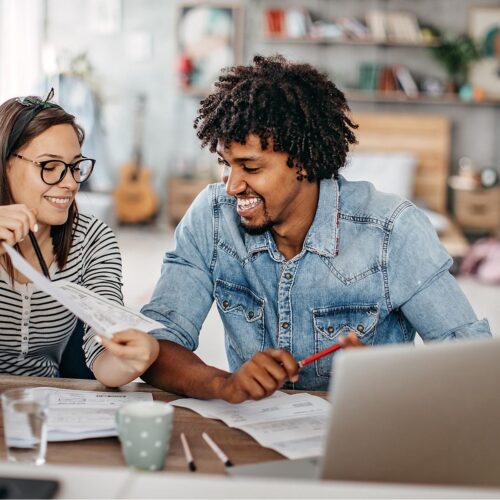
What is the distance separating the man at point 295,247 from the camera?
167 cm

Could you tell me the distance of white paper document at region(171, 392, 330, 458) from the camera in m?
1.21

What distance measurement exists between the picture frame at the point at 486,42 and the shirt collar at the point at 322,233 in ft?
18.2

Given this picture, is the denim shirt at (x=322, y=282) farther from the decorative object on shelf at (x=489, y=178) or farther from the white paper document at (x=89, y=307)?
the decorative object on shelf at (x=489, y=178)

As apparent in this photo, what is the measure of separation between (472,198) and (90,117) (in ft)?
10.5

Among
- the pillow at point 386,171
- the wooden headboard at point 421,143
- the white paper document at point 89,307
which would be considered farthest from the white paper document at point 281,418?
the wooden headboard at point 421,143

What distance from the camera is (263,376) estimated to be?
1320 millimetres

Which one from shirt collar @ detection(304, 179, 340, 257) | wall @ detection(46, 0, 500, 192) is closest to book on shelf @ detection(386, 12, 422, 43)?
wall @ detection(46, 0, 500, 192)

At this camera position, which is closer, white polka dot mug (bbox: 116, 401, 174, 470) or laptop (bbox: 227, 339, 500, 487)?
laptop (bbox: 227, 339, 500, 487)

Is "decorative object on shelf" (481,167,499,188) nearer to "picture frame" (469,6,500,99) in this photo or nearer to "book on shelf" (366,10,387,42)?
"picture frame" (469,6,500,99)

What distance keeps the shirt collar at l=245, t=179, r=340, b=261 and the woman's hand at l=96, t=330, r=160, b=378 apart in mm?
414

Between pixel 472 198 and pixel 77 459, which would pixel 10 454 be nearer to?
pixel 77 459

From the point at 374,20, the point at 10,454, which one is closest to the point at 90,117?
the point at 374,20

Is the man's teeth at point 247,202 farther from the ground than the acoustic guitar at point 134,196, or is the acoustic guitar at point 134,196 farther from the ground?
the man's teeth at point 247,202

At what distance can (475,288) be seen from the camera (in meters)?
5.46
